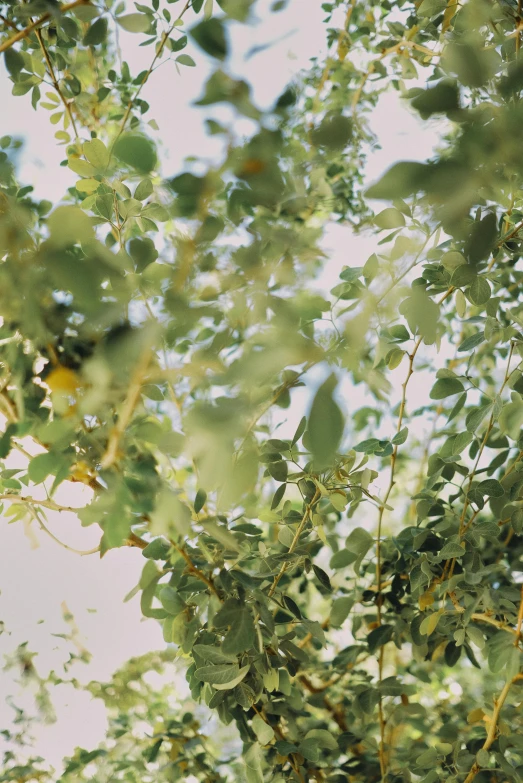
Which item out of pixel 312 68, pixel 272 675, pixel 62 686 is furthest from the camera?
pixel 312 68

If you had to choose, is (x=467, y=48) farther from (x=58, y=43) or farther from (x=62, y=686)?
(x=62, y=686)

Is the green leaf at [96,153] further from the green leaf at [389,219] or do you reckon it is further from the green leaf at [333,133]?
the green leaf at [333,133]

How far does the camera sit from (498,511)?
0.89 metres

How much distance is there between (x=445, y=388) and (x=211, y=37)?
58 cm

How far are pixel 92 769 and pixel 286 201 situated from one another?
1.17 m

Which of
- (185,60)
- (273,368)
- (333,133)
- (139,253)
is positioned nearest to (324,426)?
(273,368)

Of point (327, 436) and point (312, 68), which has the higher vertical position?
point (312, 68)

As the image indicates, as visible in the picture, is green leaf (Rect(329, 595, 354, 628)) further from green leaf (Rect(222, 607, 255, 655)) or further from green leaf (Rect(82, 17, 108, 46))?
green leaf (Rect(82, 17, 108, 46))

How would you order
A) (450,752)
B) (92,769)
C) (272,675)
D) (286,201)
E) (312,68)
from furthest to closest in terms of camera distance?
(312,68) < (92,769) < (450,752) < (272,675) < (286,201)

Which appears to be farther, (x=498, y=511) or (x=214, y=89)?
(x=498, y=511)

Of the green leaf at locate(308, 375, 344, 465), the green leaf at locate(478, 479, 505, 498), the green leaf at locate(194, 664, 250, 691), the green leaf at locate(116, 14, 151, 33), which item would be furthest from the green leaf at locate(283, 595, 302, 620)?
the green leaf at locate(116, 14, 151, 33)

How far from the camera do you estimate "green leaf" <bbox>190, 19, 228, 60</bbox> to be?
314 millimetres

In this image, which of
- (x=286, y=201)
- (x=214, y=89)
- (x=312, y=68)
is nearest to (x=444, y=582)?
(x=286, y=201)

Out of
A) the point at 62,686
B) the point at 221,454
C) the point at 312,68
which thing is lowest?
the point at 221,454
